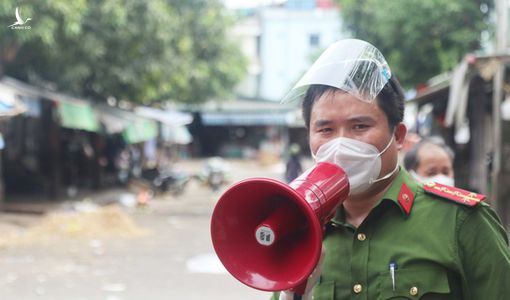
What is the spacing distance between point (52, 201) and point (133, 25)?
4321 millimetres

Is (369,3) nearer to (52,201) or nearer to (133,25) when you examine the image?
(133,25)

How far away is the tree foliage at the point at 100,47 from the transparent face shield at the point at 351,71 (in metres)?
5.87

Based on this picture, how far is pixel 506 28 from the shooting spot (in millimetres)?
7301

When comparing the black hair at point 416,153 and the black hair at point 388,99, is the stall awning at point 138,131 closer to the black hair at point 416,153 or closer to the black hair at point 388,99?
the black hair at point 416,153

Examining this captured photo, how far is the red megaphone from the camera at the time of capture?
49.8 inches

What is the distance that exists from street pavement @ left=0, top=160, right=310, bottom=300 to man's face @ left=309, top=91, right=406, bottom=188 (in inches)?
165

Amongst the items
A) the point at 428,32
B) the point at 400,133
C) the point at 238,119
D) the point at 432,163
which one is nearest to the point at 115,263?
the point at 432,163

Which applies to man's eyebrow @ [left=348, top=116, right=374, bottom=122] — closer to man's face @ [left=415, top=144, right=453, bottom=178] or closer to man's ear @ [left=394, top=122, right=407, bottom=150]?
man's ear @ [left=394, top=122, right=407, bottom=150]

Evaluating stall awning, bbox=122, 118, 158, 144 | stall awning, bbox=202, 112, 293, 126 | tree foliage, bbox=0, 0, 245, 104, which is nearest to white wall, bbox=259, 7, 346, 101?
stall awning, bbox=202, 112, 293, 126

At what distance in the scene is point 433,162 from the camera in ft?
11.3

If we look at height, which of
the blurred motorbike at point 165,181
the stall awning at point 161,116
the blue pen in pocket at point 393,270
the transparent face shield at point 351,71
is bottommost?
the blurred motorbike at point 165,181

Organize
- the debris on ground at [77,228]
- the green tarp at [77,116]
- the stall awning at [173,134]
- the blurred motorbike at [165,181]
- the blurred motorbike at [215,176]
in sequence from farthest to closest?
the stall awning at [173,134]
the blurred motorbike at [215,176]
the blurred motorbike at [165,181]
the green tarp at [77,116]
the debris on ground at [77,228]

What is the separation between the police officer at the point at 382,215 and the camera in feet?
4.54

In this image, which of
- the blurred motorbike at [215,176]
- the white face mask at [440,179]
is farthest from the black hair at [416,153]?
the blurred motorbike at [215,176]
